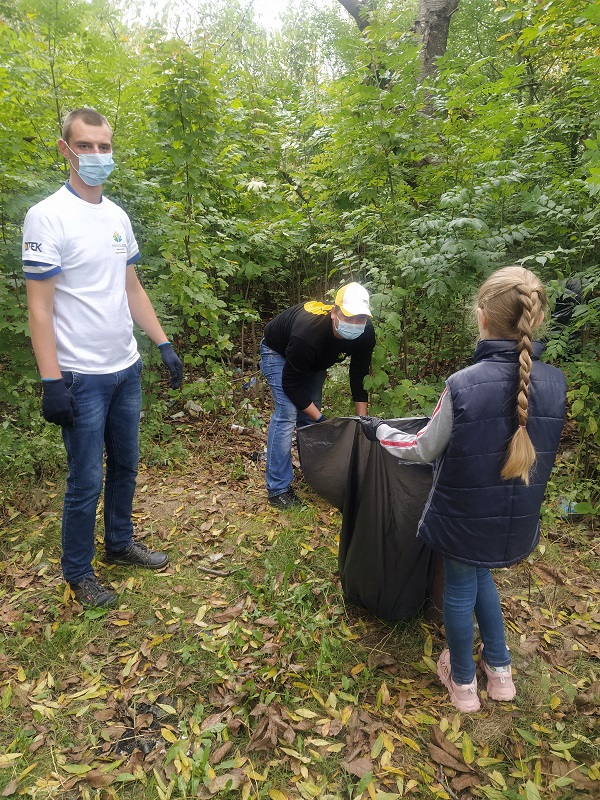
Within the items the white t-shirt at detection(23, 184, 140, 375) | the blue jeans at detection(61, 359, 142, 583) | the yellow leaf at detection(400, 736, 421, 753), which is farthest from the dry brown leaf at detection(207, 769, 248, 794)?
the white t-shirt at detection(23, 184, 140, 375)

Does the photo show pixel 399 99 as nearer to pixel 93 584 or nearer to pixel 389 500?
pixel 389 500

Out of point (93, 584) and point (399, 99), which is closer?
point (93, 584)

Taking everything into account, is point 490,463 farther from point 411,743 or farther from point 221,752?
point 221,752

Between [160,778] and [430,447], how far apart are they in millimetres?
1553

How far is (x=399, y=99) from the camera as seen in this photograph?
3201mm

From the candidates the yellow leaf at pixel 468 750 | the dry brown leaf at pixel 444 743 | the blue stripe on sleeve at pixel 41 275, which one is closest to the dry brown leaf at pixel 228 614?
the dry brown leaf at pixel 444 743

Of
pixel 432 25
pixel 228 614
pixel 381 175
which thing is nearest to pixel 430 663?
pixel 228 614

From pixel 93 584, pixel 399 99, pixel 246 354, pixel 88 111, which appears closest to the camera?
pixel 88 111

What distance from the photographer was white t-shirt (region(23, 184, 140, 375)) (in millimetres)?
2027

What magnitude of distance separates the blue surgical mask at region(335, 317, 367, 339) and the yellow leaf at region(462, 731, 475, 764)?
197 centimetres

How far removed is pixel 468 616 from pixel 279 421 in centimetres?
187

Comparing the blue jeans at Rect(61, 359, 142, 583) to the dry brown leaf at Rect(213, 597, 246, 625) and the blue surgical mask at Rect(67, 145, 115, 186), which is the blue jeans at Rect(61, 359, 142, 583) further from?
the blue surgical mask at Rect(67, 145, 115, 186)

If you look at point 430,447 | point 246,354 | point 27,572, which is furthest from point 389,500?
point 246,354

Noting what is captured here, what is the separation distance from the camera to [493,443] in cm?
165
